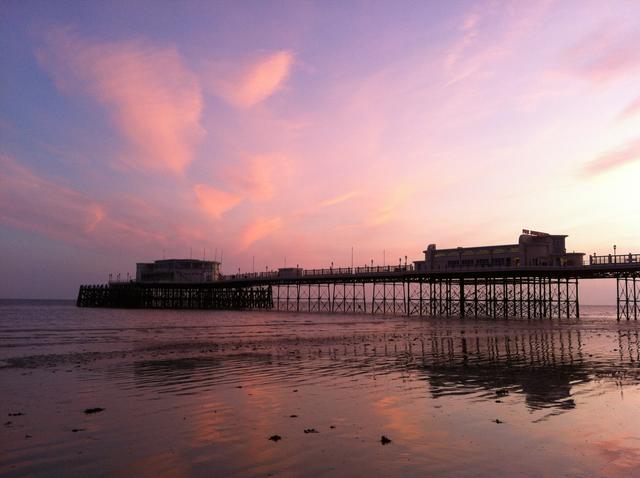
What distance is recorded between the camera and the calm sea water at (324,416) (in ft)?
25.6

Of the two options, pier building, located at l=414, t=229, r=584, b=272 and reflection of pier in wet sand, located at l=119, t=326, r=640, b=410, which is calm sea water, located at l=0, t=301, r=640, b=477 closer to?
reflection of pier in wet sand, located at l=119, t=326, r=640, b=410

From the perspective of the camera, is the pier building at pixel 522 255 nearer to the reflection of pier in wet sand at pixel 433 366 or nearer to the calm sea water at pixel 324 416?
the reflection of pier in wet sand at pixel 433 366

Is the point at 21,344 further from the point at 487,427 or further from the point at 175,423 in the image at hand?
the point at 487,427

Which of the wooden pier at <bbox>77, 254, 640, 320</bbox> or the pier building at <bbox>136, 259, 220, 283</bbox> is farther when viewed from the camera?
the pier building at <bbox>136, 259, 220, 283</bbox>

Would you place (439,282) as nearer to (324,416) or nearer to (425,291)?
(425,291)

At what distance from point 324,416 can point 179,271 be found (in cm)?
11865

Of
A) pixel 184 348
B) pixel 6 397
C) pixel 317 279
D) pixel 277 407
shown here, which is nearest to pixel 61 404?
pixel 6 397

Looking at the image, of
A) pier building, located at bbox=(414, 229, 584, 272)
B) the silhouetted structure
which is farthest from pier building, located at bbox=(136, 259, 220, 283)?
pier building, located at bbox=(414, 229, 584, 272)

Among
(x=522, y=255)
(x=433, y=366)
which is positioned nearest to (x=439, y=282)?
(x=522, y=255)

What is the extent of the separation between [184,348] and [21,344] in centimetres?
1015

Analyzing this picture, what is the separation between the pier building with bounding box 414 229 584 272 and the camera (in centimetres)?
6531

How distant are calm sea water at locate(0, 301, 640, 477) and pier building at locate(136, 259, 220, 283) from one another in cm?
10543

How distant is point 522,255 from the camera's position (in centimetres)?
6656

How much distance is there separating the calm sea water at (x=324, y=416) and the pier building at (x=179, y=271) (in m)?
105
